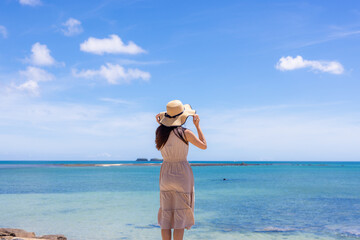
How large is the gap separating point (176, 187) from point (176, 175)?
0.41 ft

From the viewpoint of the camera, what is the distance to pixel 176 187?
3.79 m

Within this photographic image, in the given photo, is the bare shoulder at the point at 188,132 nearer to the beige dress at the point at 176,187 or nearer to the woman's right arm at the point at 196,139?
the woman's right arm at the point at 196,139

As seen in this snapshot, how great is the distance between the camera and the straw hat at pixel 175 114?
3.88 metres

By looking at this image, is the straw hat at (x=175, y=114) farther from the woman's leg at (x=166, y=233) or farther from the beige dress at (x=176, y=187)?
the woman's leg at (x=166, y=233)

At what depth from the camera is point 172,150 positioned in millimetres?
3824

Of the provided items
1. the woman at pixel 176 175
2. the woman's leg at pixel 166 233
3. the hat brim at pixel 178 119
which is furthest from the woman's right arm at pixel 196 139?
the woman's leg at pixel 166 233

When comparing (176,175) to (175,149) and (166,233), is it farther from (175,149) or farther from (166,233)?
(166,233)

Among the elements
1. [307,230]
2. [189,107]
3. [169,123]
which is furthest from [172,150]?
[307,230]

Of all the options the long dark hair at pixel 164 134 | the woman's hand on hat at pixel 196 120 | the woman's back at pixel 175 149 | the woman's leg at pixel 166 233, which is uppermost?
the woman's hand on hat at pixel 196 120

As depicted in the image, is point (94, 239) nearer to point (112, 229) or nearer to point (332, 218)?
point (112, 229)

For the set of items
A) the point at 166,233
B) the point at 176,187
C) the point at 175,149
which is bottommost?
the point at 166,233

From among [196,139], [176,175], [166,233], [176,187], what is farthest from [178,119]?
[166,233]

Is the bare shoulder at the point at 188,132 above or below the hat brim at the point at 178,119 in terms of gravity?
below

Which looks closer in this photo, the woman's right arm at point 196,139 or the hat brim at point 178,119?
the woman's right arm at point 196,139
